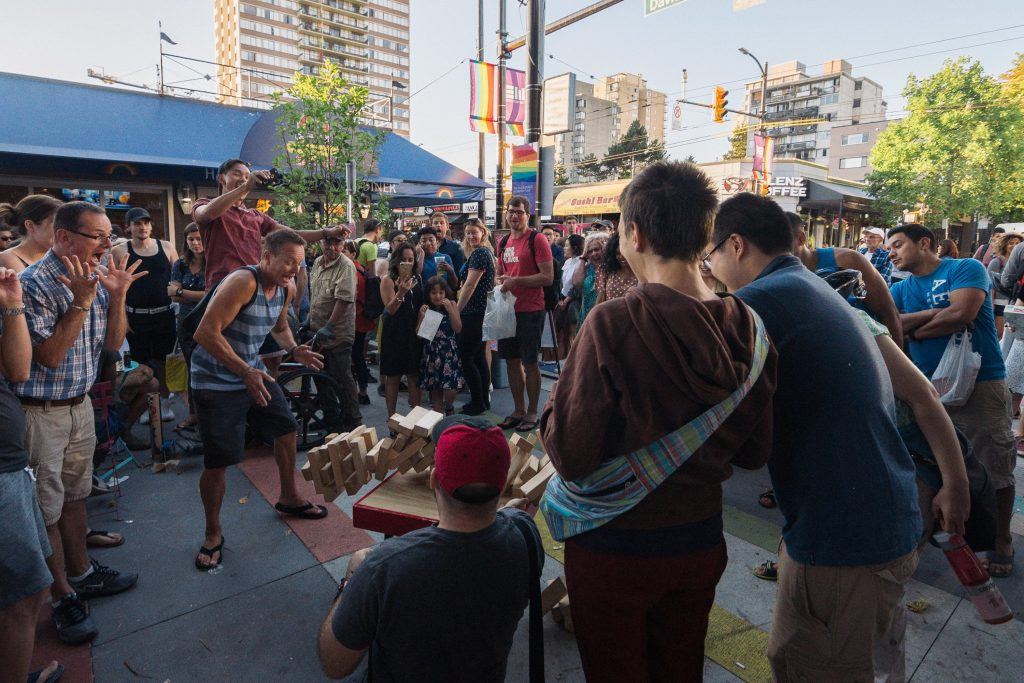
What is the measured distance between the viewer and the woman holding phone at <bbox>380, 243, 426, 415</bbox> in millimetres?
5684

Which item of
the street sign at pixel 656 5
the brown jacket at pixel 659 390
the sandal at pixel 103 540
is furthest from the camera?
the street sign at pixel 656 5

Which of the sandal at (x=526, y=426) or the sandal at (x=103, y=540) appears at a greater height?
the sandal at (x=526, y=426)

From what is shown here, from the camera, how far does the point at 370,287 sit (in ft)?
21.7

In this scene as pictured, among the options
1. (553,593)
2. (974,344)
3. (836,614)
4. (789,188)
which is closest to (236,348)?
(553,593)

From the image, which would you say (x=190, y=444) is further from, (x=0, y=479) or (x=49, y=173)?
(x=49, y=173)

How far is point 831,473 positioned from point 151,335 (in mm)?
6057

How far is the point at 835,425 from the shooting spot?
1550mm

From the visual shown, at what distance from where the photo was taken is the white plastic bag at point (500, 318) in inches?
226

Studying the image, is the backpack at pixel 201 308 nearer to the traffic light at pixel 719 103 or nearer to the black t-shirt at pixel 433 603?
the black t-shirt at pixel 433 603

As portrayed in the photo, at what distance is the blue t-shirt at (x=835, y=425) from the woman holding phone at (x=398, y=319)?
4454mm

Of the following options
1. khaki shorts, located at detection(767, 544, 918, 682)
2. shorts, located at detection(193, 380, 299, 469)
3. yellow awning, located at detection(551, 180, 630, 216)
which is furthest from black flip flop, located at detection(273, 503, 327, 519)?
yellow awning, located at detection(551, 180, 630, 216)

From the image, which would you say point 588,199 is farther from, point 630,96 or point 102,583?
point 630,96

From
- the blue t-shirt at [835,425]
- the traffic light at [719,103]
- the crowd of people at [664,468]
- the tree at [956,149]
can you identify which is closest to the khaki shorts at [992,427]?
the crowd of people at [664,468]

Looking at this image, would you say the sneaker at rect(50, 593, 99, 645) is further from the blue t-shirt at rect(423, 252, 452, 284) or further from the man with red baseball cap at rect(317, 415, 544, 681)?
the blue t-shirt at rect(423, 252, 452, 284)
